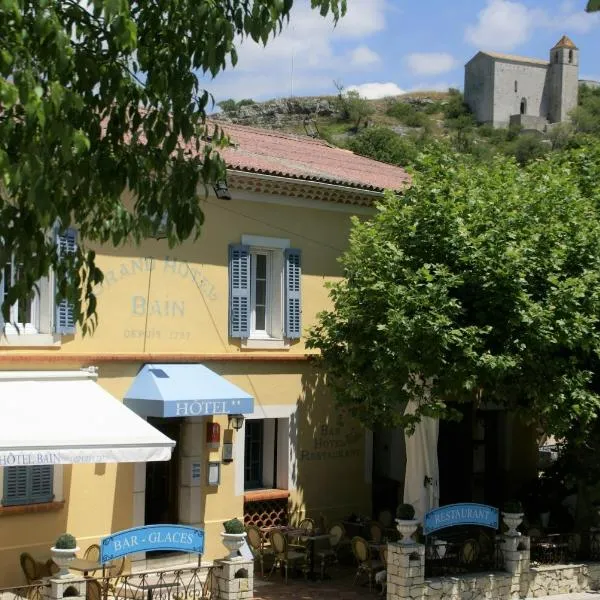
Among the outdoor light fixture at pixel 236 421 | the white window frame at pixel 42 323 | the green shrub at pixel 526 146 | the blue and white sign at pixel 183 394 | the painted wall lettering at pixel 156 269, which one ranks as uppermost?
the green shrub at pixel 526 146

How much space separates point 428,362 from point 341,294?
2.47 m

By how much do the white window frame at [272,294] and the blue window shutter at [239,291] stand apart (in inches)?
16.1

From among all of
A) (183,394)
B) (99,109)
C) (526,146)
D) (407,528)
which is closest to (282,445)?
(183,394)

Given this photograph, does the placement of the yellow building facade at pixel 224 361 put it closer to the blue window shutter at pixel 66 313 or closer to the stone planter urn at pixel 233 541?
the blue window shutter at pixel 66 313

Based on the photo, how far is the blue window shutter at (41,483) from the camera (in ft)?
57.1

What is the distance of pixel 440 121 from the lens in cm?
15062

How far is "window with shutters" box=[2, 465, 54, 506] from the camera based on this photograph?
17.2 metres

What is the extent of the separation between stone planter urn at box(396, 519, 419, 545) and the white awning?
3.99 meters

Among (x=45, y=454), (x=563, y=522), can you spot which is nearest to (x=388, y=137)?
(x=563, y=522)

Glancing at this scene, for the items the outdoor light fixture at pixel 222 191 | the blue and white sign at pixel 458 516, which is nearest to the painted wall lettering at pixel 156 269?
the outdoor light fixture at pixel 222 191

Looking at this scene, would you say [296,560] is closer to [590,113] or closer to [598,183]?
[598,183]

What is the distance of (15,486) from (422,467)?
7009 mm

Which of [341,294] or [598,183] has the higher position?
[598,183]

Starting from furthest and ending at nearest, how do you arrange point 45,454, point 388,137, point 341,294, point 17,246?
point 388,137, point 341,294, point 45,454, point 17,246
